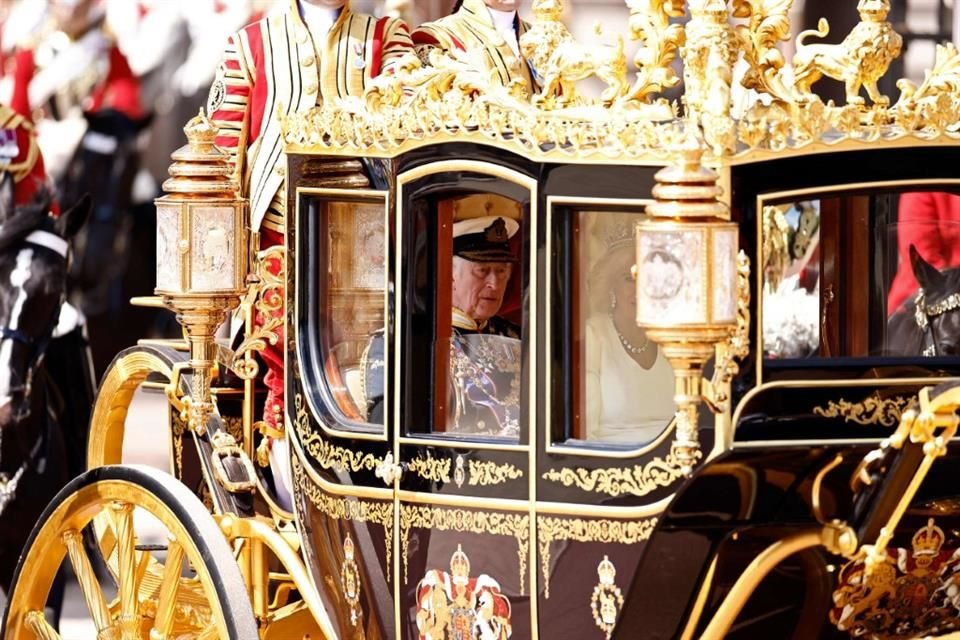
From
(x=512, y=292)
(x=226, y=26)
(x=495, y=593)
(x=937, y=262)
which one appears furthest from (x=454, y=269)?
(x=226, y=26)

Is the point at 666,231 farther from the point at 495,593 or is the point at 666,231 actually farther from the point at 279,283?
the point at 279,283

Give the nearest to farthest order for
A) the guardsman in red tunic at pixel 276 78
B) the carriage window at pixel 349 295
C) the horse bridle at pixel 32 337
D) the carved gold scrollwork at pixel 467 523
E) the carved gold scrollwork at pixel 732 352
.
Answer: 1. the carved gold scrollwork at pixel 732 352
2. the carved gold scrollwork at pixel 467 523
3. the carriage window at pixel 349 295
4. the guardsman in red tunic at pixel 276 78
5. the horse bridle at pixel 32 337

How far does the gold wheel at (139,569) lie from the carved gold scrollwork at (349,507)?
7.8 inches

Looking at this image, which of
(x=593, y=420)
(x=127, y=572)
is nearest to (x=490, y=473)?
(x=593, y=420)

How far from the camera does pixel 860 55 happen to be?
3.80m

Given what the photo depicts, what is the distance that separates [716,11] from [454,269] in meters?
0.84

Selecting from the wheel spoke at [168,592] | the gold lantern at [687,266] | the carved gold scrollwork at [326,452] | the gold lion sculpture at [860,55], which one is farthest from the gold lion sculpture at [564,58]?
the wheel spoke at [168,592]

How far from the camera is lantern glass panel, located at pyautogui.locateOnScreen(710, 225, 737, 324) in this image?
3461 millimetres

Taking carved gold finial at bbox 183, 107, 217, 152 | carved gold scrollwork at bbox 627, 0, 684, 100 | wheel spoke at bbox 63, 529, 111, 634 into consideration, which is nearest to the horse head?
wheel spoke at bbox 63, 529, 111, 634

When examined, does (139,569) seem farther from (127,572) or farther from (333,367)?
(333,367)

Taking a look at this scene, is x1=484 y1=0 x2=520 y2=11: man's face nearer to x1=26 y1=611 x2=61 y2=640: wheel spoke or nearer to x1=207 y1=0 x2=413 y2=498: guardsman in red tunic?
x1=207 y1=0 x2=413 y2=498: guardsman in red tunic

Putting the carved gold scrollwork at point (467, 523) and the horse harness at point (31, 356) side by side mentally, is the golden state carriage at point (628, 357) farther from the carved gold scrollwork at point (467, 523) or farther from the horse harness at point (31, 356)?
the horse harness at point (31, 356)

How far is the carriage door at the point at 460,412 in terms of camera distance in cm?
397

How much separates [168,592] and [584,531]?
1.21 meters
